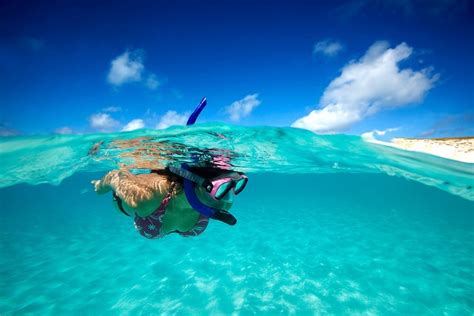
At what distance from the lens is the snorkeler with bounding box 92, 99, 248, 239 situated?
374 centimetres

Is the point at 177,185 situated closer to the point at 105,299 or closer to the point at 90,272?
the point at 105,299

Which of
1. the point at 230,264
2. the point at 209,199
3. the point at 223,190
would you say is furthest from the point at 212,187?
the point at 230,264

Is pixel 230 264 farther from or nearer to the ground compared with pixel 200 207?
nearer to the ground

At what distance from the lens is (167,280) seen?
10289 millimetres

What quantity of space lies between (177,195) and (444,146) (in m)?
10.6

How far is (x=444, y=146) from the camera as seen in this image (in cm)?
926

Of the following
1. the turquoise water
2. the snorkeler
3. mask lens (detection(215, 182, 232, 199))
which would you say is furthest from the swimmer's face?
the turquoise water

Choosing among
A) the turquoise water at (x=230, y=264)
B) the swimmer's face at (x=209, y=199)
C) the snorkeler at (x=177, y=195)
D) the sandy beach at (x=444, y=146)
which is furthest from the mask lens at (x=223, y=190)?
the sandy beach at (x=444, y=146)

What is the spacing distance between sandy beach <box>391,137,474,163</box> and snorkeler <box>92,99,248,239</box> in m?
8.86

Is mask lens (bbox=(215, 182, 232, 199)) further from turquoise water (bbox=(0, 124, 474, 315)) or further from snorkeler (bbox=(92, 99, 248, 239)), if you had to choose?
turquoise water (bbox=(0, 124, 474, 315))

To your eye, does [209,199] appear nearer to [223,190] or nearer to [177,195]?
[223,190]

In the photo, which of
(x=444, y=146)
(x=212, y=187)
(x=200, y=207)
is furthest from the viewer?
(x=444, y=146)

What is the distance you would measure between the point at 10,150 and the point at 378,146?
17.4 m

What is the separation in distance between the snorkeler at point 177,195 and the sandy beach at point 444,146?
886cm
